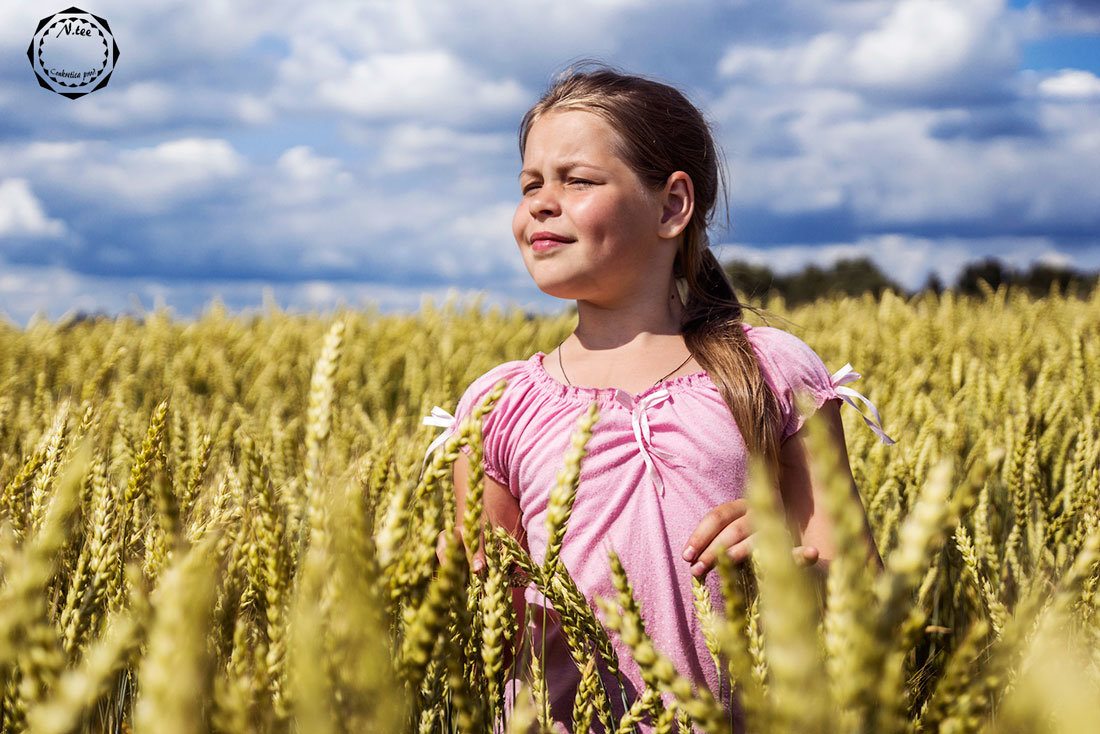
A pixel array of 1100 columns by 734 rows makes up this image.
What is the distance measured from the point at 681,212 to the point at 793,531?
0.68 meters

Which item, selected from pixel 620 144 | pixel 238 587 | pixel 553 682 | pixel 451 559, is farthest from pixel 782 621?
pixel 620 144

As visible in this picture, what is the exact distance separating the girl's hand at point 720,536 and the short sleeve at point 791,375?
34 centimetres

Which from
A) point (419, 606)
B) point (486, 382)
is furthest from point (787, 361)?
point (419, 606)

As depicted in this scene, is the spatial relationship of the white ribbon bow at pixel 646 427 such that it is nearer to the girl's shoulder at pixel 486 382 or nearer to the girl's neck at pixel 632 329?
the girl's neck at pixel 632 329

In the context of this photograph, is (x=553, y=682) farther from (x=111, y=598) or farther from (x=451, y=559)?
(x=451, y=559)

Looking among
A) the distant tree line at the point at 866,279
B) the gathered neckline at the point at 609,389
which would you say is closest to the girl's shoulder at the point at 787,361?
the gathered neckline at the point at 609,389

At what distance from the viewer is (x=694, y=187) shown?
1834 millimetres

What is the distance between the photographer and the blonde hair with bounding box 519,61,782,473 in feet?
4.74

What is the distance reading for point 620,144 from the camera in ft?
5.34

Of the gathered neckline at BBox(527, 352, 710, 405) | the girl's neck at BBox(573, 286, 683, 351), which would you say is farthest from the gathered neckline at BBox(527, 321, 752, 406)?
the girl's neck at BBox(573, 286, 683, 351)

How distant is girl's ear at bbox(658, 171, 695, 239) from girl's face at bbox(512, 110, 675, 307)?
3 centimetres

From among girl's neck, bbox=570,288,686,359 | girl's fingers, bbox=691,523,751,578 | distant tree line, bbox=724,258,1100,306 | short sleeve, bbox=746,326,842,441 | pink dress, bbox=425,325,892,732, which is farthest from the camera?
distant tree line, bbox=724,258,1100,306

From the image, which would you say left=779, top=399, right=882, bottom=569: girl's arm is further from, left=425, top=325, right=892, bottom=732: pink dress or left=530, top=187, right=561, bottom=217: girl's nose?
left=530, top=187, right=561, bottom=217: girl's nose

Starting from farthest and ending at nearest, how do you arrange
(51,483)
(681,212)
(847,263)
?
(847,263) → (681,212) → (51,483)
